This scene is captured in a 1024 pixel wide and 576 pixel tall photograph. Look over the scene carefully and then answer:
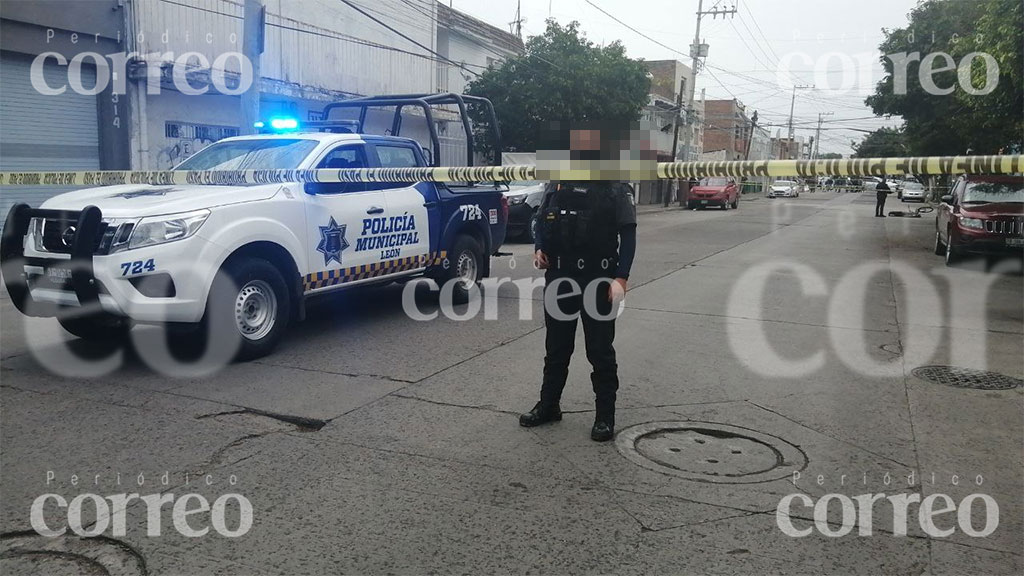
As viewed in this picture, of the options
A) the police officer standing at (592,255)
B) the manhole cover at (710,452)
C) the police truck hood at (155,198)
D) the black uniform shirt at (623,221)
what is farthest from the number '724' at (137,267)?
the manhole cover at (710,452)

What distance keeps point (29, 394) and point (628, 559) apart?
434 centimetres

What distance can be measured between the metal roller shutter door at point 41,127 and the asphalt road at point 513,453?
693 cm

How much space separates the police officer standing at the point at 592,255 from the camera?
15.2ft

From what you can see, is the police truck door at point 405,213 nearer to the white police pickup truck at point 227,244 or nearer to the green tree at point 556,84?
the white police pickup truck at point 227,244

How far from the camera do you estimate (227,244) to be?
6000 mm

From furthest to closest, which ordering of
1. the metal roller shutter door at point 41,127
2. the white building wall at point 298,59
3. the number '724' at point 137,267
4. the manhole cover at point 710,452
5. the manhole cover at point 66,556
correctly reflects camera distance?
the white building wall at point 298,59, the metal roller shutter door at point 41,127, the number '724' at point 137,267, the manhole cover at point 710,452, the manhole cover at point 66,556

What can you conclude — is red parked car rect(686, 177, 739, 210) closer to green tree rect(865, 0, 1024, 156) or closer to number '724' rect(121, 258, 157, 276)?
green tree rect(865, 0, 1024, 156)

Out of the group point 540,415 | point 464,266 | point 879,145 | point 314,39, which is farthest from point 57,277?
point 879,145

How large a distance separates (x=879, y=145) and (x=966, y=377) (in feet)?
267

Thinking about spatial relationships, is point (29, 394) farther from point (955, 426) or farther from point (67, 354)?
point (955, 426)

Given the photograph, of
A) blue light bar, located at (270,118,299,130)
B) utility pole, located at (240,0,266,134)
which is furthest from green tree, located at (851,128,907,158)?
blue light bar, located at (270,118,299,130)

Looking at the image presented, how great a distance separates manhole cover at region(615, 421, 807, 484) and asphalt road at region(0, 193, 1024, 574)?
0.02m

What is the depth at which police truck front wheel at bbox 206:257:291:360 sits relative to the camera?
599cm

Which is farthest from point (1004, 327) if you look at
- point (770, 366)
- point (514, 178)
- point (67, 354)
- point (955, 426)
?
point (67, 354)
